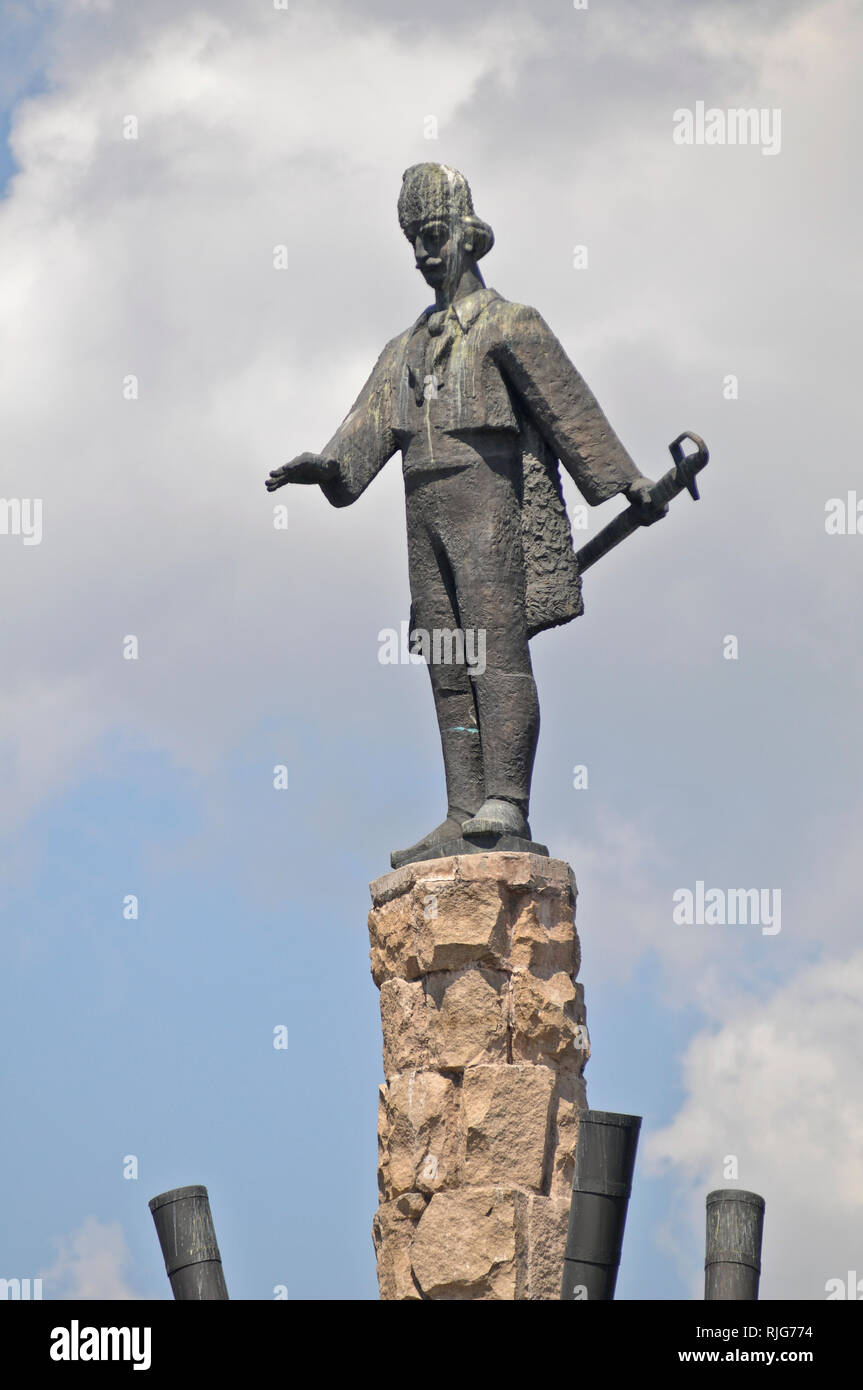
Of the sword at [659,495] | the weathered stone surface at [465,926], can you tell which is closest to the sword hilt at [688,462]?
the sword at [659,495]

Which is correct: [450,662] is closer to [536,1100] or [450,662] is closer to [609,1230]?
[536,1100]

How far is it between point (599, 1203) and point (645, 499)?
360cm

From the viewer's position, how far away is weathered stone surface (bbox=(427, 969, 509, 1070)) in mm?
11445

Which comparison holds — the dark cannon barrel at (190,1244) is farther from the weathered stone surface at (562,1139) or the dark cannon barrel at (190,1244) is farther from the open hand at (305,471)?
the open hand at (305,471)

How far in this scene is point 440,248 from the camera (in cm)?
1256

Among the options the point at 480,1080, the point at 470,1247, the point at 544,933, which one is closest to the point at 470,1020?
the point at 480,1080

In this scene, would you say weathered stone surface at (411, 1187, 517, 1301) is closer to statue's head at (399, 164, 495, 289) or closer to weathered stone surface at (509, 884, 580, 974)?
weathered stone surface at (509, 884, 580, 974)

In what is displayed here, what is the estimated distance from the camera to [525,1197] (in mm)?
11203

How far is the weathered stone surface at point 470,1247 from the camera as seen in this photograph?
11102mm

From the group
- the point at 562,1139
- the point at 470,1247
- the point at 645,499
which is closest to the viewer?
the point at 470,1247

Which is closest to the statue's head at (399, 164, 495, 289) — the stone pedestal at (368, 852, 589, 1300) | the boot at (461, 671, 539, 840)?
the boot at (461, 671, 539, 840)

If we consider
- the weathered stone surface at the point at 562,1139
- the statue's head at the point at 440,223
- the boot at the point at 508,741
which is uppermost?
the statue's head at the point at 440,223

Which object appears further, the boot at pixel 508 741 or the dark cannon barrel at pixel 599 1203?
the boot at pixel 508 741

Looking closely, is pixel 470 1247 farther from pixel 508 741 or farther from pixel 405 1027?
pixel 508 741
